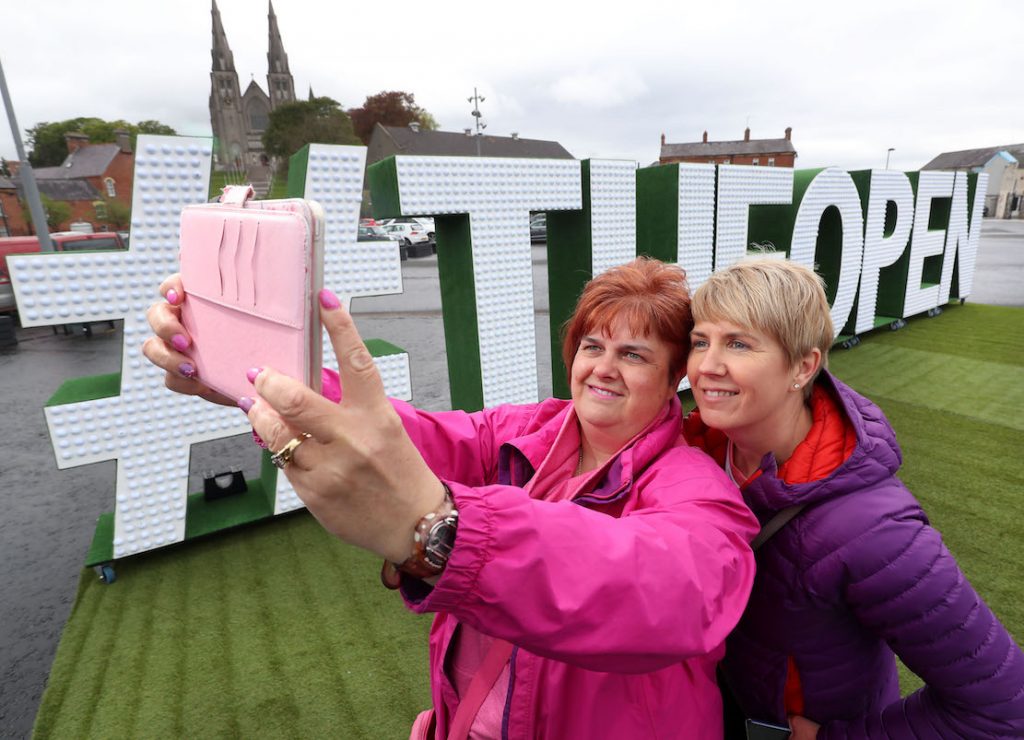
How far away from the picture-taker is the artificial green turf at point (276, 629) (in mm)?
2979

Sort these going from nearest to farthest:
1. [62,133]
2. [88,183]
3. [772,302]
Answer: [772,302], [88,183], [62,133]

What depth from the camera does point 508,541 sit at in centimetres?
77

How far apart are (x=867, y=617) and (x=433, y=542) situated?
1.10 m

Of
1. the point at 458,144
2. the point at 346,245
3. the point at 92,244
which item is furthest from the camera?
the point at 458,144

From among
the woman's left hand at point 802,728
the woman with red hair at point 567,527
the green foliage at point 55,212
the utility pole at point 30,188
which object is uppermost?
the green foliage at point 55,212

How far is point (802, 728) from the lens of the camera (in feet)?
4.86

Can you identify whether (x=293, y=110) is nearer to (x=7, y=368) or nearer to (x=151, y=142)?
(x=7, y=368)

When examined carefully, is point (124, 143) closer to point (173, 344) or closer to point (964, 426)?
point (964, 426)

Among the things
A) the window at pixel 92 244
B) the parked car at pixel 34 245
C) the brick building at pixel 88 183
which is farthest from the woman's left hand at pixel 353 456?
the brick building at pixel 88 183

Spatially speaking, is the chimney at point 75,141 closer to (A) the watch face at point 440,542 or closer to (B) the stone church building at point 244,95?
(B) the stone church building at point 244,95

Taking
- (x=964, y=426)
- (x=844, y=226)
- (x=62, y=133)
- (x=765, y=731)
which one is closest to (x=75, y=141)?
(x=62, y=133)

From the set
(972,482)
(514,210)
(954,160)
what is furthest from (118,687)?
(954,160)

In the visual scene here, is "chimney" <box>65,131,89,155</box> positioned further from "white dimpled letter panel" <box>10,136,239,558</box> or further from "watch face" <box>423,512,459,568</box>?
"watch face" <box>423,512,459,568</box>

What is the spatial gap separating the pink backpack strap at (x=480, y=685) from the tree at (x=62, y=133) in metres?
67.8
